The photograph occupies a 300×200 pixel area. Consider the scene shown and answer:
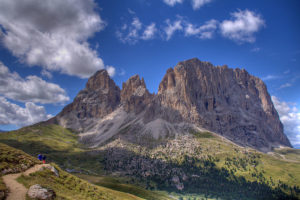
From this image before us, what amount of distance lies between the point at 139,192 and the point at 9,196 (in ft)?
435

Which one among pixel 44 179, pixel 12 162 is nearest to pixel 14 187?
pixel 44 179

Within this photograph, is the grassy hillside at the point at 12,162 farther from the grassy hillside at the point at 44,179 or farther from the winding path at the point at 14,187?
the winding path at the point at 14,187

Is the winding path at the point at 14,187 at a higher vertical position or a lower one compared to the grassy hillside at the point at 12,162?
lower

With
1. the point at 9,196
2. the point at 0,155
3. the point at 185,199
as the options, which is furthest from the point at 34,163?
the point at 185,199

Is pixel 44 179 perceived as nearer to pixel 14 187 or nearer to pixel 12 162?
pixel 14 187

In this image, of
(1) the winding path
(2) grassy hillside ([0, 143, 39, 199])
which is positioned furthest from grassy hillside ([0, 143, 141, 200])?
(1) the winding path

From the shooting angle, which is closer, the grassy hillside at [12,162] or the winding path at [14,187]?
the winding path at [14,187]

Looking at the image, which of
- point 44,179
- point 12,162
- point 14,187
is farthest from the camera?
point 12,162

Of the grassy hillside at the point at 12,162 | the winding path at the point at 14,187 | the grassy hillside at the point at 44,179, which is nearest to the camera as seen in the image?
the winding path at the point at 14,187

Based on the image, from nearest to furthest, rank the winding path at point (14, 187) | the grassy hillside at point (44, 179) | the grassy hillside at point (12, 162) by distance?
the winding path at point (14, 187), the grassy hillside at point (44, 179), the grassy hillside at point (12, 162)

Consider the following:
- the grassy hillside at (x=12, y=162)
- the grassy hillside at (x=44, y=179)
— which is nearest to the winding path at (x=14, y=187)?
the grassy hillside at (x=44, y=179)

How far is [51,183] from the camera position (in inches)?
1613

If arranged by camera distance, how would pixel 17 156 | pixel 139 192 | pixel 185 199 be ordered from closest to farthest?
pixel 17 156 < pixel 139 192 < pixel 185 199

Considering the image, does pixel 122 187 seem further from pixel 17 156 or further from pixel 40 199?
pixel 40 199
